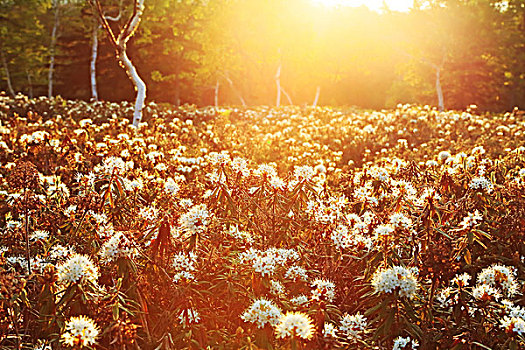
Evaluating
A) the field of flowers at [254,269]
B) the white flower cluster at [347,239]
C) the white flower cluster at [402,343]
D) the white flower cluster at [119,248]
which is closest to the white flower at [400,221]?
the field of flowers at [254,269]

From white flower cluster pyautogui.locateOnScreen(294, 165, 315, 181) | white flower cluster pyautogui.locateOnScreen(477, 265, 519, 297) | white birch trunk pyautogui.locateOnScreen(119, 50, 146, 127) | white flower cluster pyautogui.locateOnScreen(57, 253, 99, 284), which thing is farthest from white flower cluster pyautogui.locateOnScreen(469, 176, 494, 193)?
white birch trunk pyautogui.locateOnScreen(119, 50, 146, 127)

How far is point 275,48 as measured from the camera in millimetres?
35969

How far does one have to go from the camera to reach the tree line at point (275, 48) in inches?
1409

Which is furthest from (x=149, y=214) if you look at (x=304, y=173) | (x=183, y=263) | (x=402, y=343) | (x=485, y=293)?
(x=485, y=293)

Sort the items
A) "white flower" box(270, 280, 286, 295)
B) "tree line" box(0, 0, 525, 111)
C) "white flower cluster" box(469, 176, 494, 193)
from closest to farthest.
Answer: "white flower" box(270, 280, 286, 295)
"white flower cluster" box(469, 176, 494, 193)
"tree line" box(0, 0, 525, 111)

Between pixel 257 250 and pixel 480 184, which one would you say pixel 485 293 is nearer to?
pixel 480 184

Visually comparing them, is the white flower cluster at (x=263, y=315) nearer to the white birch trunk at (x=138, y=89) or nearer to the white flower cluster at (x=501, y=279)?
the white flower cluster at (x=501, y=279)

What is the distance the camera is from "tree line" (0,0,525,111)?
35.8 m

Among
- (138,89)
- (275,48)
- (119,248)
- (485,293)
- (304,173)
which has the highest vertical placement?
(304,173)

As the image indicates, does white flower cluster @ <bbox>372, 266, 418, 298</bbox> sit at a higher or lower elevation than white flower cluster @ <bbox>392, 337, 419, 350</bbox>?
higher

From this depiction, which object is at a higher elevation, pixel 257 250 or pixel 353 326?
pixel 257 250

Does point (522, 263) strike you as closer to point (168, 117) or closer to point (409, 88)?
point (168, 117)

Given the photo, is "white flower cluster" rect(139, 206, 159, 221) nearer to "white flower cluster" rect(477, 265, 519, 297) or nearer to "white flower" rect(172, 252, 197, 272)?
"white flower" rect(172, 252, 197, 272)

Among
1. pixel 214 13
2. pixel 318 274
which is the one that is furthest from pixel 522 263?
pixel 214 13
